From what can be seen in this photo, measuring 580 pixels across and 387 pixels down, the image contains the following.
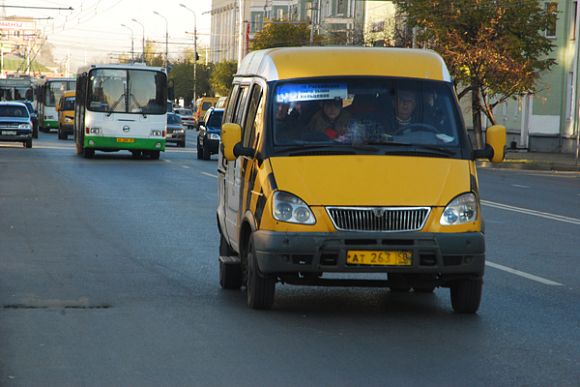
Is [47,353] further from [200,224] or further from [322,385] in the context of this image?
[200,224]

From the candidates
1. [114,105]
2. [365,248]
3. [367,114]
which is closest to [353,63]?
[367,114]

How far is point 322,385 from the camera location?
24.8ft

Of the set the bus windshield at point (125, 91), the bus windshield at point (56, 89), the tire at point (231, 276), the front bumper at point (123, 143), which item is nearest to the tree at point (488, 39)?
the bus windshield at point (125, 91)

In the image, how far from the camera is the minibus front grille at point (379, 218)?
391 inches

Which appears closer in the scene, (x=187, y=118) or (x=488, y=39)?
(x=488, y=39)

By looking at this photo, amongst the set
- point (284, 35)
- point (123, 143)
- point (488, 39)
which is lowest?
point (123, 143)

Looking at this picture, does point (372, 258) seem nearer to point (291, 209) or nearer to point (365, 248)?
point (365, 248)

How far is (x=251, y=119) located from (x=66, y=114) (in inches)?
2196

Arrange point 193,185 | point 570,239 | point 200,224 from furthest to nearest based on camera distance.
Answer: point 193,185 → point 200,224 → point 570,239

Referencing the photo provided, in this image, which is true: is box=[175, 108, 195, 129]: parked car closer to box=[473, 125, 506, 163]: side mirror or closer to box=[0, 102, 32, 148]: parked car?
box=[0, 102, 32, 148]: parked car

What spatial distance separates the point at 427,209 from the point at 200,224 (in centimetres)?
909

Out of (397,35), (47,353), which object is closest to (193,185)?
(47,353)

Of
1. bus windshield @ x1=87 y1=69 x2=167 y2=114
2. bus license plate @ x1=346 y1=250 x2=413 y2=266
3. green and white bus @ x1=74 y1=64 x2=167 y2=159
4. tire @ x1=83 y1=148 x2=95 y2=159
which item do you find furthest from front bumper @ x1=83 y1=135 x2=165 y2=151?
bus license plate @ x1=346 y1=250 x2=413 y2=266

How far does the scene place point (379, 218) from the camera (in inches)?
391
